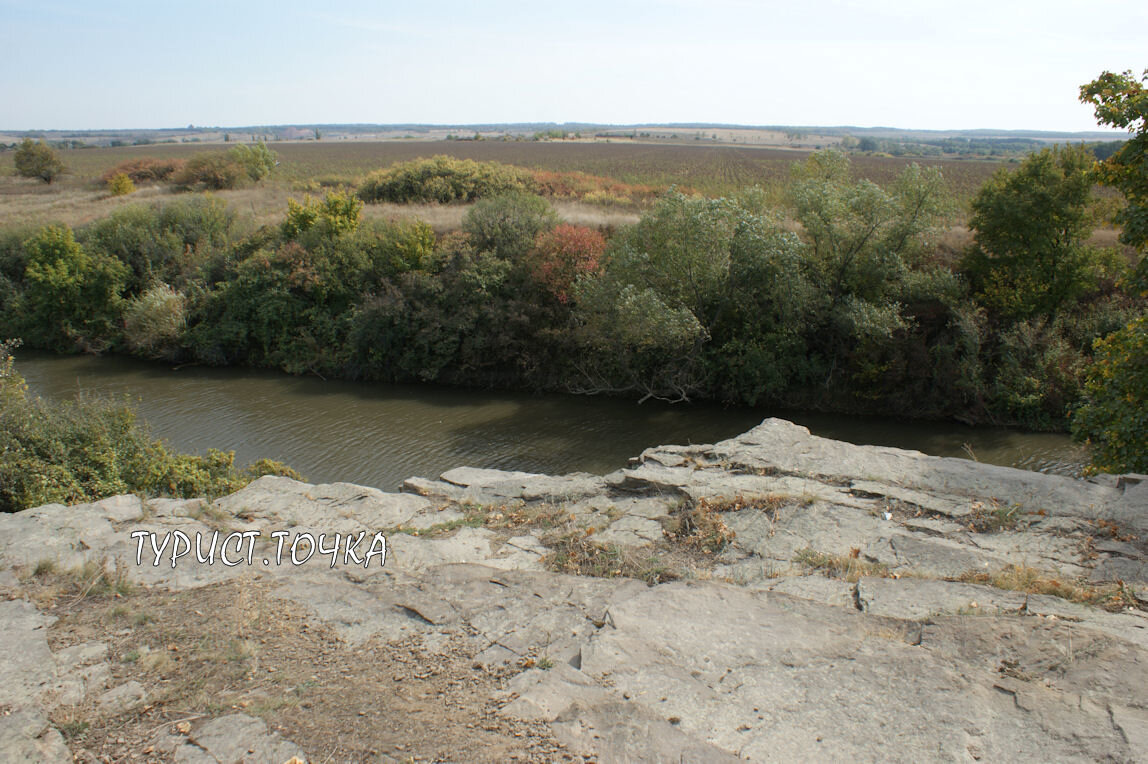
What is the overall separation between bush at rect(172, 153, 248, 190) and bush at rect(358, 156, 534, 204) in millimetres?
12172

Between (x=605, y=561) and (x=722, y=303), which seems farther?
(x=722, y=303)

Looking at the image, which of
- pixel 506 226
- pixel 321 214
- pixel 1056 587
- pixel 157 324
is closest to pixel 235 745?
pixel 1056 587

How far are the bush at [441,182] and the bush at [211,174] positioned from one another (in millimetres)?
12172

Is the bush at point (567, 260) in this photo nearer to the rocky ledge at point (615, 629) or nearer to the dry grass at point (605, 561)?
the rocky ledge at point (615, 629)

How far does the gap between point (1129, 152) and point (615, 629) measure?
10.8m

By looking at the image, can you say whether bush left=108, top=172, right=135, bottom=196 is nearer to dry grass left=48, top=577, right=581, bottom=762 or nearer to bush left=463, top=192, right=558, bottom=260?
bush left=463, top=192, right=558, bottom=260

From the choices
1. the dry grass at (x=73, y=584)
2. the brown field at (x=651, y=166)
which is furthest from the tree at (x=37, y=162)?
the dry grass at (x=73, y=584)

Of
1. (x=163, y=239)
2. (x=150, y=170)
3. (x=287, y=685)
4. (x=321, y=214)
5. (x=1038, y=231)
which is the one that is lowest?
(x=287, y=685)

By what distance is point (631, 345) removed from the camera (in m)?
23.4

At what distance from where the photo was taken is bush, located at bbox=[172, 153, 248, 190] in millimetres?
46906

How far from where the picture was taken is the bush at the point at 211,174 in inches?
1847

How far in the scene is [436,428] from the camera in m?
21.8

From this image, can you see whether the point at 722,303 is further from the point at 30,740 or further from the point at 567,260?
the point at 30,740

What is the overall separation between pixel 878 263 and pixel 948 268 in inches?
107
